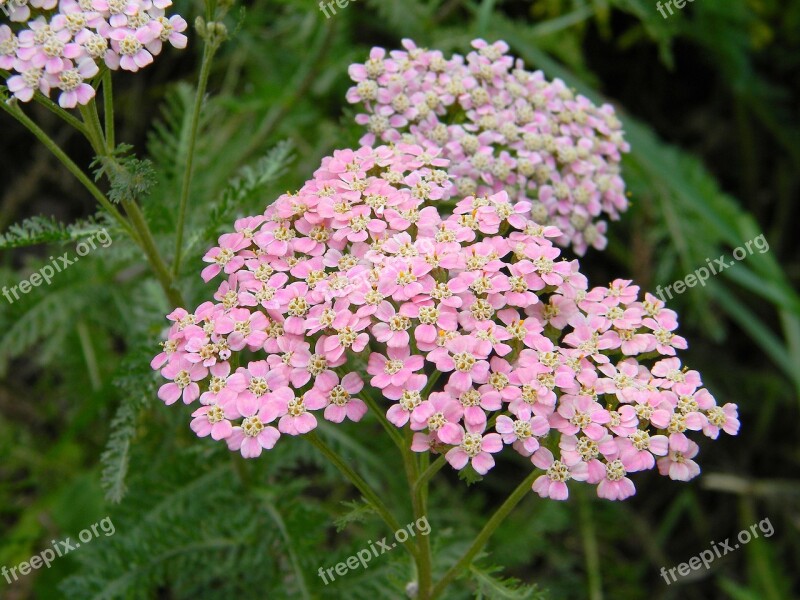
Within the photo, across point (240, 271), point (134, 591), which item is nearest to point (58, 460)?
point (134, 591)

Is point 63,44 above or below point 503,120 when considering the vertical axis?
above

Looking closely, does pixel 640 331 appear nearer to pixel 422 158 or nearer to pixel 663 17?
pixel 422 158

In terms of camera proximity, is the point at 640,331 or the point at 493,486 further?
the point at 493,486

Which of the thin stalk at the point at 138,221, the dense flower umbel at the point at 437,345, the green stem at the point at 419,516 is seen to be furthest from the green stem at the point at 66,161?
the green stem at the point at 419,516

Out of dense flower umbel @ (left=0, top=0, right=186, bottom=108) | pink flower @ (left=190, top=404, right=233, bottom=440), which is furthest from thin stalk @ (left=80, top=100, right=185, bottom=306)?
pink flower @ (left=190, top=404, right=233, bottom=440)

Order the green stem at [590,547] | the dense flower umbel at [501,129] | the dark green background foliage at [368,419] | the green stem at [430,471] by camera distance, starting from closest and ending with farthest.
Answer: the green stem at [430,471]
the dense flower umbel at [501,129]
the dark green background foliage at [368,419]
the green stem at [590,547]

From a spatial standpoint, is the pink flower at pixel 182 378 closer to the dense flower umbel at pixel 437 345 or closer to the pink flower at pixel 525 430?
the dense flower umbel at pixel 437 345

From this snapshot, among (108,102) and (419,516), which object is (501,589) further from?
(108,102)
